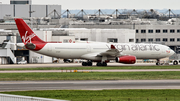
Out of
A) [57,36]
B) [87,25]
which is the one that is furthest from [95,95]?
[87,25]

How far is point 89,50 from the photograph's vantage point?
7162cm

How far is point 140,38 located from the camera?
130m

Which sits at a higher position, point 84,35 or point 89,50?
point 84,35

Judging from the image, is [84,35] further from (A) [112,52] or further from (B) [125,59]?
(B) [125,59]

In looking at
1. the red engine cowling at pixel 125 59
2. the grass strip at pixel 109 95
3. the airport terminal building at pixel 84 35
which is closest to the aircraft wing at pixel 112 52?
the red engine cowling at pixel 125 59

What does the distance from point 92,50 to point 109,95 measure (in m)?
39.4

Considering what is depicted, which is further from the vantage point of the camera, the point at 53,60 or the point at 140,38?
the point at 140,38

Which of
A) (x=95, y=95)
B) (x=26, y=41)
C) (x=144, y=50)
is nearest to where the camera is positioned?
(x=95, y=95)

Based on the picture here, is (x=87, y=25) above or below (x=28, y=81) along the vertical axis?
above

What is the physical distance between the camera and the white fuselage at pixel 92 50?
6975 cm

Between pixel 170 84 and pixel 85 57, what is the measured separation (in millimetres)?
32213

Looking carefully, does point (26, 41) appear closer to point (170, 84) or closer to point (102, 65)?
point (102, 65)

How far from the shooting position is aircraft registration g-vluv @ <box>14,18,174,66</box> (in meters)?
68.8

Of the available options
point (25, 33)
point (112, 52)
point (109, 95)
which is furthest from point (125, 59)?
point (109, 95)
